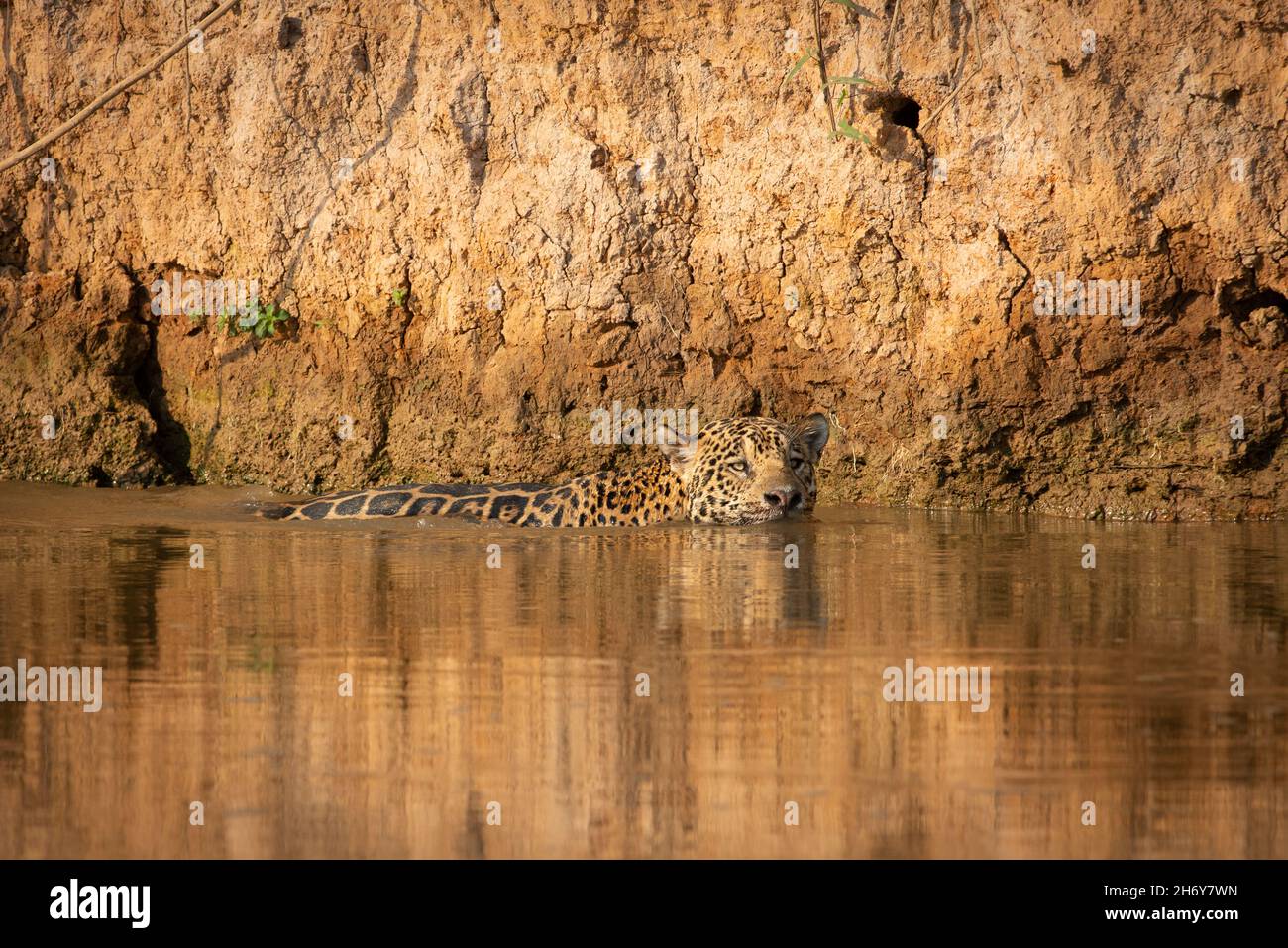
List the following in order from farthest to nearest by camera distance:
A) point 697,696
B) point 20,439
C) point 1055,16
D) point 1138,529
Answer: point 20,439, point 1055,16, point 1138,529, point 697,696

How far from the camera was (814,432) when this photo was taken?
9.76 meters

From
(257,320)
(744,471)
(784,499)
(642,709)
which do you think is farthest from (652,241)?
(642,709)

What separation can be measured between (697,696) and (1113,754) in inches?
45.7

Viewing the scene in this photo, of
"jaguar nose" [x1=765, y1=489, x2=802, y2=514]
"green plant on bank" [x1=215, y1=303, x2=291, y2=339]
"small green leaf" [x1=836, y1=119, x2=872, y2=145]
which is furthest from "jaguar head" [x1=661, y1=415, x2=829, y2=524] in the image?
"green plant on bank" [x1=215, y1=303, x2=291, y2=339]

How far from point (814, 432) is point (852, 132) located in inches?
74.2

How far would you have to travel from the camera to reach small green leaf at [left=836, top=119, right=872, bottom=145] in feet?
33.2

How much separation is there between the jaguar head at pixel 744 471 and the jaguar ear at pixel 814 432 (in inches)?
0.7

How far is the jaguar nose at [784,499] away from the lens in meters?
9.17

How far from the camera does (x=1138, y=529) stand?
361 inches

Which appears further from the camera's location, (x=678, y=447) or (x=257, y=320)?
(x=257, y=320)

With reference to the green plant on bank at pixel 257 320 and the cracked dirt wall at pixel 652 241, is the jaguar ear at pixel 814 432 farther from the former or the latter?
the green plant on bank at pixel 257 320

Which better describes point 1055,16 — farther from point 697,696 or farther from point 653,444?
point 697,696

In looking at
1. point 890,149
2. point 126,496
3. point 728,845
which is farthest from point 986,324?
point 728,845

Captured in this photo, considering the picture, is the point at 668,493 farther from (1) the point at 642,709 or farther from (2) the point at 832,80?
(1) the point at 642,709
